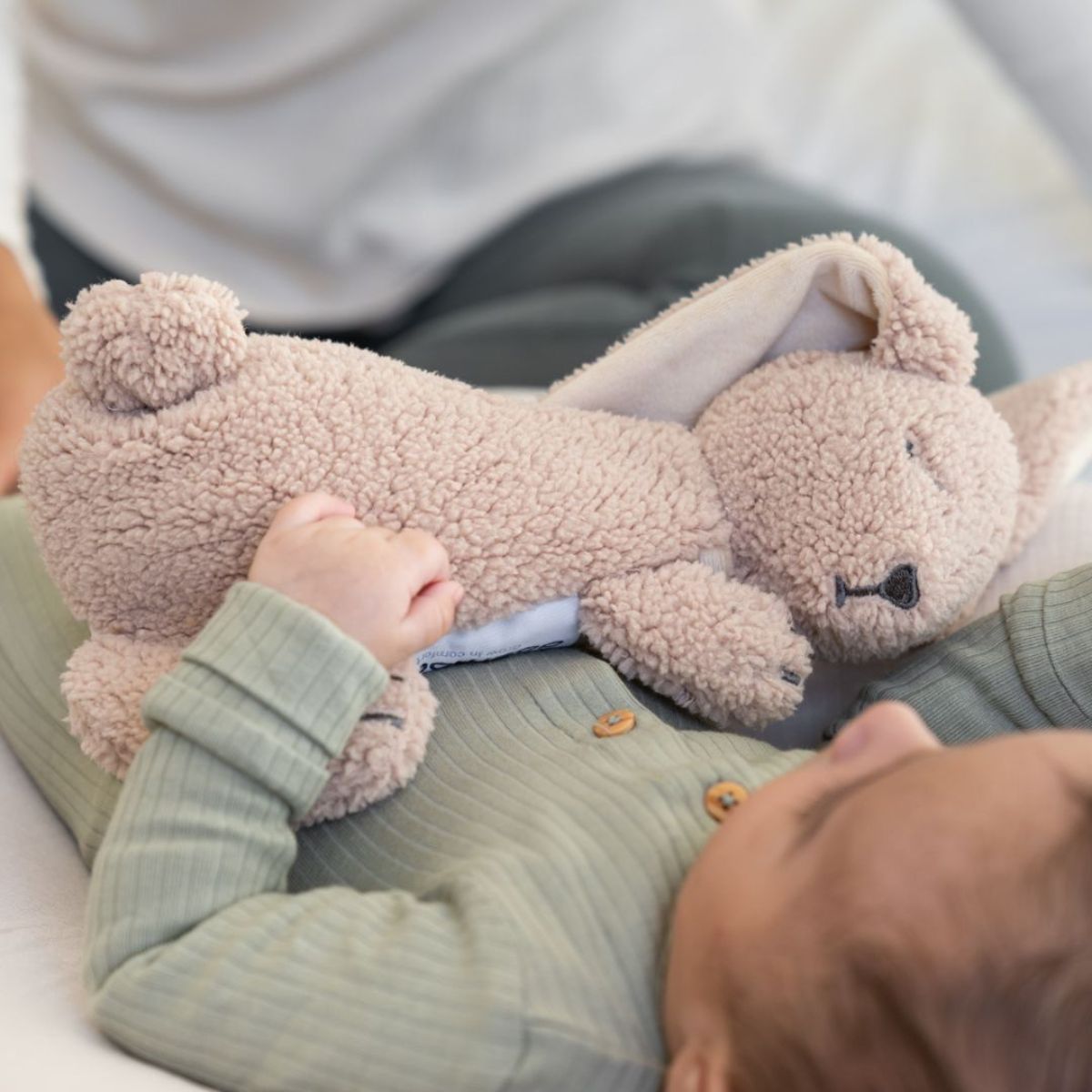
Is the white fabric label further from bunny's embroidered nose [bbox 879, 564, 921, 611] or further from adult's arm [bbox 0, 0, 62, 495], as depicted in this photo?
adult's arm [bbox 0, 0, 62, 495]

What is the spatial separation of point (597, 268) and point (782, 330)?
0.58 meters

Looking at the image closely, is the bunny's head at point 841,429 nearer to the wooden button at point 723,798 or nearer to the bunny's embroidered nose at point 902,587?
the bunny's embroidered nose at point 902,587

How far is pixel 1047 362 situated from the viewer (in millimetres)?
1371

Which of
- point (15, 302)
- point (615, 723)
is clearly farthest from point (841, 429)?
point (15, 302)

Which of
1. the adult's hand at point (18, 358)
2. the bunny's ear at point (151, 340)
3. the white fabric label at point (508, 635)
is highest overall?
the bunny's ear at point (151, 340)

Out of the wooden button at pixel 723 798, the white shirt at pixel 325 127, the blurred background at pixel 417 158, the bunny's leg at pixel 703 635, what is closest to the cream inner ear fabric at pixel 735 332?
the bunny's leg at pixel 703 635

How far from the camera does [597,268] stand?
123 centimetres

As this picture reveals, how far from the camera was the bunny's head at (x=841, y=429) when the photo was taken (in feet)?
2.03

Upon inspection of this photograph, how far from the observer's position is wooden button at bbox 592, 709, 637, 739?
59 centimetres

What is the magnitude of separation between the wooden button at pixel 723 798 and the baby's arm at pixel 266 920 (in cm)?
12

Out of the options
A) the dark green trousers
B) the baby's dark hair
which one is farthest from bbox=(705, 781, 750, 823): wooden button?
the dark green trousers

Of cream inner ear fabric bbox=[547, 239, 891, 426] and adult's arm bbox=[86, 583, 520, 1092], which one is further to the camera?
cream inner ear fabric bbox=[547, 239, 891, 426]

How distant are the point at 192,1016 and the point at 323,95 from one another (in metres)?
1.06

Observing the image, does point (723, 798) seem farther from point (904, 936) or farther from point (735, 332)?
point (735, 332)
